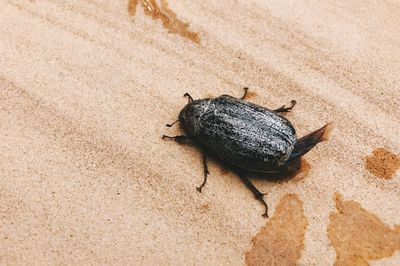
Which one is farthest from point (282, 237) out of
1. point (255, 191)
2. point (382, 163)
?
point (382, 163)

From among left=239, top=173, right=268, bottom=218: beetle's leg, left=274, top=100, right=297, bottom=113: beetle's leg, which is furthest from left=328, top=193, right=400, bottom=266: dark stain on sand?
left=274, top=100, right=297, bottom=113: beetle's leg

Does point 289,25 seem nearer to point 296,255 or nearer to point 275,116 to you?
point 275,116

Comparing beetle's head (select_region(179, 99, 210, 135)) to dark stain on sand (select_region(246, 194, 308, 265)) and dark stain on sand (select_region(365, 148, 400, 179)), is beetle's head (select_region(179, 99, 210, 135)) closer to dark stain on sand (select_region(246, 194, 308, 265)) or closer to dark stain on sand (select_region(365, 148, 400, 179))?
dark stain on sand (select_region(246, 194, 308, 265))

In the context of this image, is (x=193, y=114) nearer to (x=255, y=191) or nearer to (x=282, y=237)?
(x=255, y=191)

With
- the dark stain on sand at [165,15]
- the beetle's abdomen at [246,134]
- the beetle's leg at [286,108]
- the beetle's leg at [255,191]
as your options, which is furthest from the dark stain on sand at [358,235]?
the dark stain on sand at [165,15]

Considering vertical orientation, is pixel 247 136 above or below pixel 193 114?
above

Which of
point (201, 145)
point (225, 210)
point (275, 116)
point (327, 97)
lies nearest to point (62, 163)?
point (201, 145)
